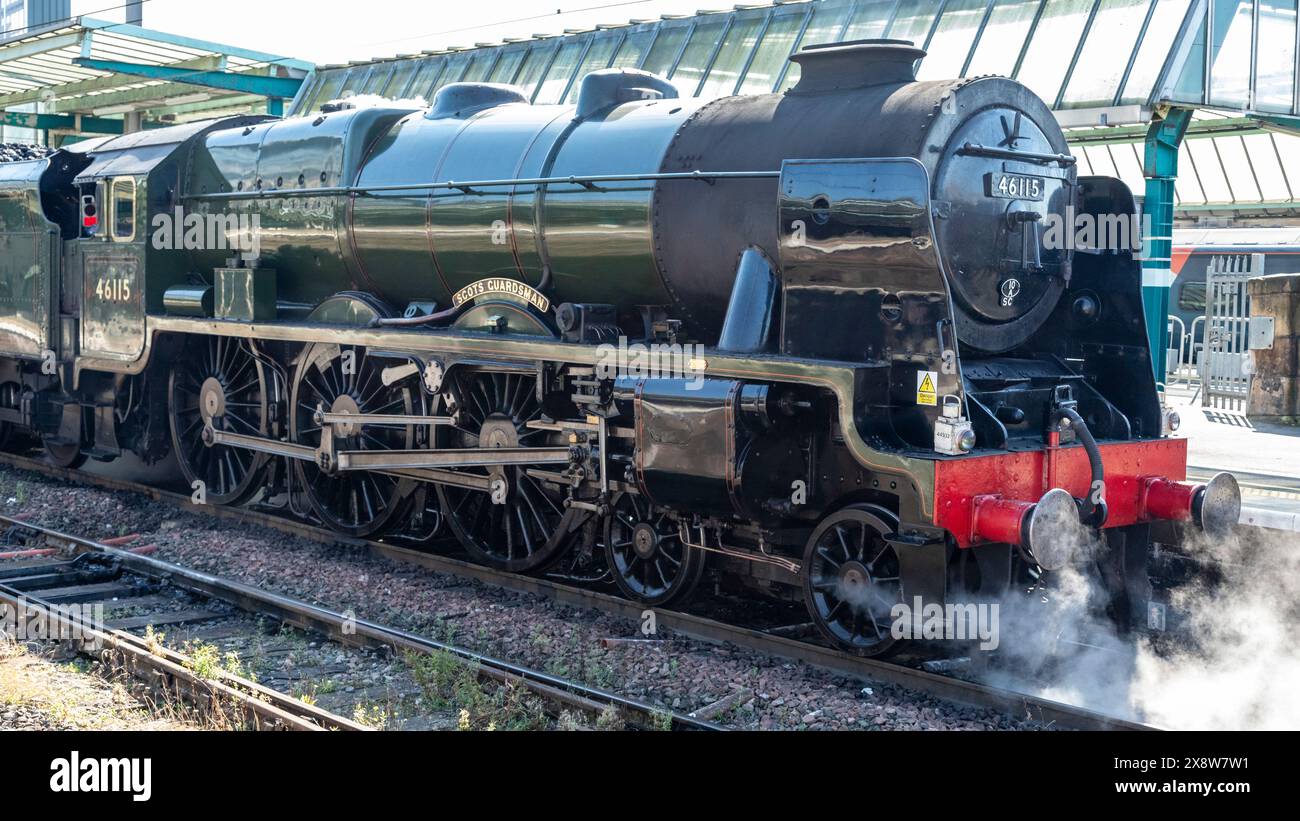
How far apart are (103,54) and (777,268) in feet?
54.8

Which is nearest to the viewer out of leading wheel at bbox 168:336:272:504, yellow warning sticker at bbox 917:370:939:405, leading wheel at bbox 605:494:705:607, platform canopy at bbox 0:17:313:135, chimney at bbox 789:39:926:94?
yellow warning sticker at bbox 917:370:939:405

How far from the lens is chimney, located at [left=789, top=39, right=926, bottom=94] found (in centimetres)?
690

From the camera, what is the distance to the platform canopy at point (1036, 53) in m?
12.1

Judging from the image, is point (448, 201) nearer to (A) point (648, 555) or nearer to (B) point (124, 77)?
(A) point (648, 555)

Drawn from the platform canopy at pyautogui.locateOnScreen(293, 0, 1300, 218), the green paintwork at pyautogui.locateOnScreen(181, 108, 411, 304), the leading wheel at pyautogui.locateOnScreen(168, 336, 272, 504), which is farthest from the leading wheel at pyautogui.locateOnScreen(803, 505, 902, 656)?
the platform canopy at pyautogui.locateOnScreen(293, 0, 1300, 218)

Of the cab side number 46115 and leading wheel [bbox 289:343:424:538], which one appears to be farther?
the cab side number 46115

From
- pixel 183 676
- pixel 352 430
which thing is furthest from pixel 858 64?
pixel 183 676

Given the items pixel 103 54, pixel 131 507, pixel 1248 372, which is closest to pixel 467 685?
pixel 131 507

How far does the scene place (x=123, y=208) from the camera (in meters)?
11.2

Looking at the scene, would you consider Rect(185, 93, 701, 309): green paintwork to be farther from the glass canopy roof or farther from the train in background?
the train in background

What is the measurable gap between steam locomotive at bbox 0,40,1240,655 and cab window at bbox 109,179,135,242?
82 cm

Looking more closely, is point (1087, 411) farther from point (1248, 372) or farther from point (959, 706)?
point (1248, 372)

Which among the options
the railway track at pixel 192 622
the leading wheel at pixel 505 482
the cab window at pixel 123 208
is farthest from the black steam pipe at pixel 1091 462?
the cab window at pixel 123 208

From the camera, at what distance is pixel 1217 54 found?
1214 cm
